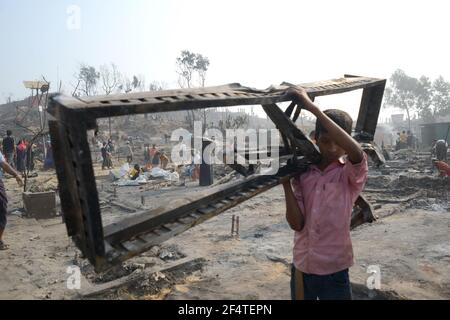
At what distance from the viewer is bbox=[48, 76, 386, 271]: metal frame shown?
1.37m

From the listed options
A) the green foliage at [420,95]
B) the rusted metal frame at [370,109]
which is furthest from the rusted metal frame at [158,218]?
the green foliage at [420,95]

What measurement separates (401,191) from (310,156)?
10015 mm

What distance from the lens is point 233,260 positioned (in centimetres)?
527

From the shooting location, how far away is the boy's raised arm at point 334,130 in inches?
76.4

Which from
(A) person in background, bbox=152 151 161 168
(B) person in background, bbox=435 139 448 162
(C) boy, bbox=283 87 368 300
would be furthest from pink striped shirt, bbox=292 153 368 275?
(A) person in background, bbox=152 151 161 168

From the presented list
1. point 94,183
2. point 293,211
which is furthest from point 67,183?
point 293,211

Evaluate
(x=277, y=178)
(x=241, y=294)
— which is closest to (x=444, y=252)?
(x=241, y=294)

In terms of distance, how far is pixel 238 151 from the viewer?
7.52 feet

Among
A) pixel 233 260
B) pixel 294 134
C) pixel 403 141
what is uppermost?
pixel 294 134

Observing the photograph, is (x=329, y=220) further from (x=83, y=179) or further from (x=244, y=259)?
(x=244, y=259)

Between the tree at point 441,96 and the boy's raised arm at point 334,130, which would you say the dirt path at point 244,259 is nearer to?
the boy's raised arm at point 334,130

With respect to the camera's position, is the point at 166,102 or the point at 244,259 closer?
the point at 166,102

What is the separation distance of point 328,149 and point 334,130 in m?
0.27
